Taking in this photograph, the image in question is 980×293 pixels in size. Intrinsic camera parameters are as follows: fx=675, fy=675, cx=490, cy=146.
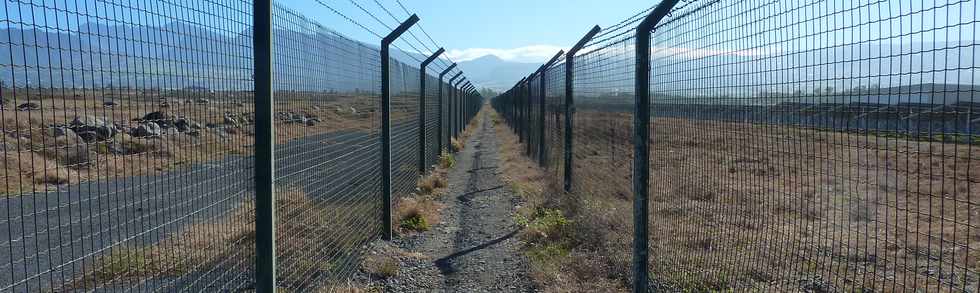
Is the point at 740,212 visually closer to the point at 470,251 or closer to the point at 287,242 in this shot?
the point at 470,251

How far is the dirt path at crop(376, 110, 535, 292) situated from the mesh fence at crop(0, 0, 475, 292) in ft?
1.73

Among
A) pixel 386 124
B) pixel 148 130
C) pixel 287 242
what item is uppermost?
pixel 148 130

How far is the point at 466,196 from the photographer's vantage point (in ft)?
33.1

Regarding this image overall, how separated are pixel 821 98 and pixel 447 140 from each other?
1397cm

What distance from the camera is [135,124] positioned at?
120 inches

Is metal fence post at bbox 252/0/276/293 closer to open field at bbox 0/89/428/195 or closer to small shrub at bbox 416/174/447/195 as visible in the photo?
open field at bbox 0/89/428/195

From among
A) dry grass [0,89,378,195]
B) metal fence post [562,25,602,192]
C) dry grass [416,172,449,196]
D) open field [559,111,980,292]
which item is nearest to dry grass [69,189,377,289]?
dry grass [0,89,378,195]

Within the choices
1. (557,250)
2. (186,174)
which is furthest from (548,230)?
(186,174)

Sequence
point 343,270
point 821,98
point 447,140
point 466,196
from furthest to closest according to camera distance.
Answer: point 447,140, point 466,196, point 343,270, point 821,98

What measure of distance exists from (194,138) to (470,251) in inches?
146

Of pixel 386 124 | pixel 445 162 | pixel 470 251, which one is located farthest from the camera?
pixel 445 162

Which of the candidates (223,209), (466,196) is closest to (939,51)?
(223,209)

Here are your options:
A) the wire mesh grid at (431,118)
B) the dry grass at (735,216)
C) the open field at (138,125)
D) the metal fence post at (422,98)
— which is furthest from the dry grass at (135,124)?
the wire mesh grid at (431,118)

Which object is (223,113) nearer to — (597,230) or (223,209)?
(223,209)
